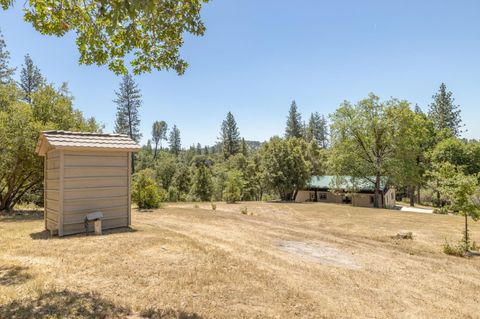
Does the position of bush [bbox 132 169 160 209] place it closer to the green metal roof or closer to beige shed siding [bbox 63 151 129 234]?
beige shed siding [bbox 63 151 129 234]

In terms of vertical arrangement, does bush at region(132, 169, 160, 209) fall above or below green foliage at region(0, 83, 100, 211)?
below

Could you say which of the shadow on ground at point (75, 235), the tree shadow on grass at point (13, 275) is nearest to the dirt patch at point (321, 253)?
the shadow on ground at point (75, 235)

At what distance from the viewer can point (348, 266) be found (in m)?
7.21

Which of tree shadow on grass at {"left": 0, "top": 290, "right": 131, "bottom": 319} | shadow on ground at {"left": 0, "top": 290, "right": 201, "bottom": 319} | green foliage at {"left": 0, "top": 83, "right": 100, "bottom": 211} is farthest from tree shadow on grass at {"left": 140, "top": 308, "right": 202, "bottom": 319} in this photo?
green foliage at {"left": 0, "top": 83, "right": 100, "bottom": 211}

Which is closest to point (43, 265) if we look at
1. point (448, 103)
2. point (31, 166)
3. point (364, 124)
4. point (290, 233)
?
point (290, 233)

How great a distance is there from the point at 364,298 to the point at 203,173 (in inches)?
1605

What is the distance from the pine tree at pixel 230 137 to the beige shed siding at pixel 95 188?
195 feet

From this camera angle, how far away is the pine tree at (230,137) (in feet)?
226

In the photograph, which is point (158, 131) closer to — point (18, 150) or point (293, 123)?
point (293, 123)

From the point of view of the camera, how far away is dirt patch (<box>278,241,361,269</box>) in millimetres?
Answer: 7464

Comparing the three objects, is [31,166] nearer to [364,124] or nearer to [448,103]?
[364,124]

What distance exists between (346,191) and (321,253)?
26.4 m

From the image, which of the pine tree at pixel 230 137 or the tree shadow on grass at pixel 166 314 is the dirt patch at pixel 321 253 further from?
the pine tree at pixel 230 137

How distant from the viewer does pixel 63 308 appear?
3.83m
